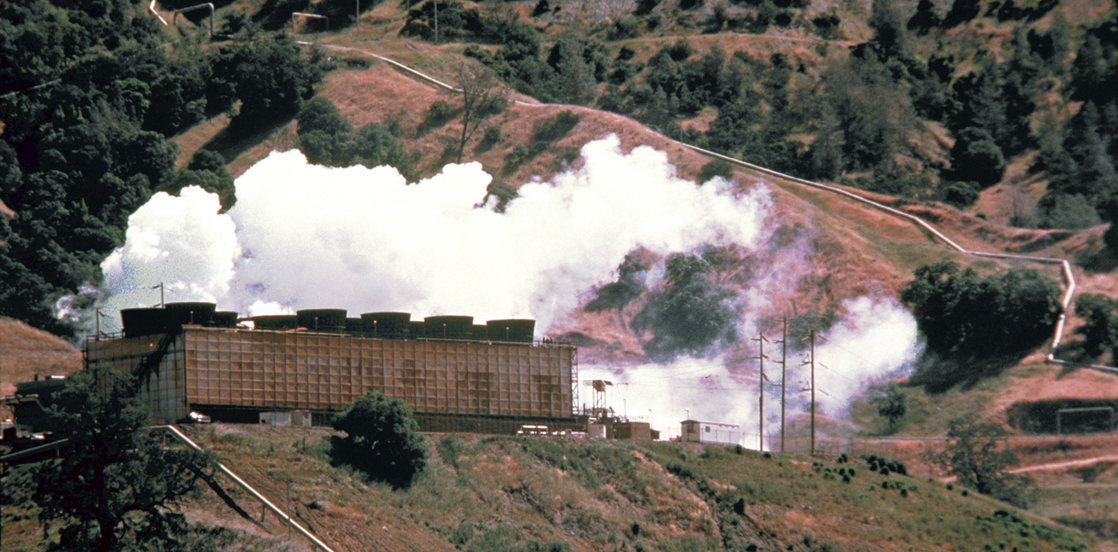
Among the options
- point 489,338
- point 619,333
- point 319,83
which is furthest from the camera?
point 319,83

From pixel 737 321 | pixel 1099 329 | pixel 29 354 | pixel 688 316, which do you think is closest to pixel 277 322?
pixel 29 354

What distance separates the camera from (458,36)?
191 m

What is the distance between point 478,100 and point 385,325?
249 feet

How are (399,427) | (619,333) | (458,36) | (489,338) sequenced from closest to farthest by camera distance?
(399,427), (489,338), (619,333), (458,36)

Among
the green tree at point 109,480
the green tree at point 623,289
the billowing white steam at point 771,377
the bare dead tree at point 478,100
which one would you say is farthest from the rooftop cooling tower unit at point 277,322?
the bare dead tree at point 478,100

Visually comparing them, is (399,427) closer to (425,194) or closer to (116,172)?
(425,194)

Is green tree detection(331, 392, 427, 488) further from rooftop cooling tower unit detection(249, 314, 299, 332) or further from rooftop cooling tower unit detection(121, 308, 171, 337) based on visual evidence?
rooftop cooling tower unit detection(121, 308, 171, 337)

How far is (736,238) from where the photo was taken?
141125 millimetres

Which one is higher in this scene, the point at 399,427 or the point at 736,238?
the point at 736,238

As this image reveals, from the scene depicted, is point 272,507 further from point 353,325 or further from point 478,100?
point 478,100

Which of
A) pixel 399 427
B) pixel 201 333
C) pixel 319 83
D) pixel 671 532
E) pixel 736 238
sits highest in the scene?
pixel 319 83

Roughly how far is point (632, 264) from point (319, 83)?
49120 millimetres

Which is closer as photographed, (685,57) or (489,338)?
(489,338)

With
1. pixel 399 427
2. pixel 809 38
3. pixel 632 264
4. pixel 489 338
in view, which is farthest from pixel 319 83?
pixel 399 427
